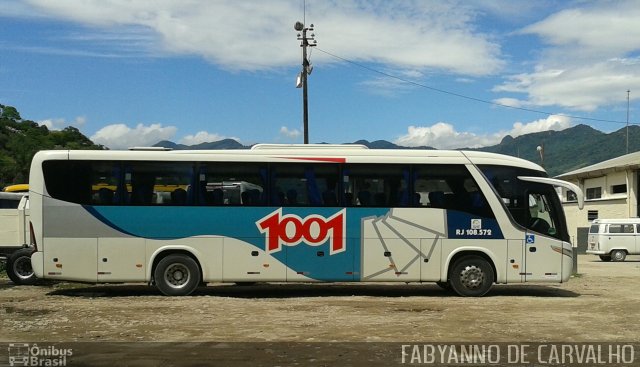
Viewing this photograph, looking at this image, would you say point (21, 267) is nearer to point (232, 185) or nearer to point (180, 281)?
→ point (180, 281)

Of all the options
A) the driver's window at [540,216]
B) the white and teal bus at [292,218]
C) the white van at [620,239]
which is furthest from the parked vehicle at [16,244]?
the white van at [620,239]

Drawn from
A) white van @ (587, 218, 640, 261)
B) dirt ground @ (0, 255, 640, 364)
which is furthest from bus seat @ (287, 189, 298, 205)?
white van @ (587, 218, 640, 261)

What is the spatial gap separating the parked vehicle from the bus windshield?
38.3ft

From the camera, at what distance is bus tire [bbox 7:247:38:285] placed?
55.1ft

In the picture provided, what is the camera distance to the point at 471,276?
14570 millimetres

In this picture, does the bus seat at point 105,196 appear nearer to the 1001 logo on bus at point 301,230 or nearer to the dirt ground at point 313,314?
the dirt ground at point 313,314

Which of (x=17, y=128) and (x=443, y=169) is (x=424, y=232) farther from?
(x=17, y=128)

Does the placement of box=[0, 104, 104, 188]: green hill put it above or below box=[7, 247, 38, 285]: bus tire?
above

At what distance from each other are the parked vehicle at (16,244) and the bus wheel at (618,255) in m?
27.9

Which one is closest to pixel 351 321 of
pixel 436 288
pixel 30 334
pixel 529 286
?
pixel 30 334

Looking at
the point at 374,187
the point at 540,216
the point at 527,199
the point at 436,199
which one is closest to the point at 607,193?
the point at 540,216

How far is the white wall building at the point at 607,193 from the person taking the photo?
133 ft

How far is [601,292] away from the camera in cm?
1639

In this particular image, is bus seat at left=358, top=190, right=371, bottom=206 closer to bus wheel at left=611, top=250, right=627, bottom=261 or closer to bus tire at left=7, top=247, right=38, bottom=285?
bus tire at left=7, top=247, right=38, bottom=285
